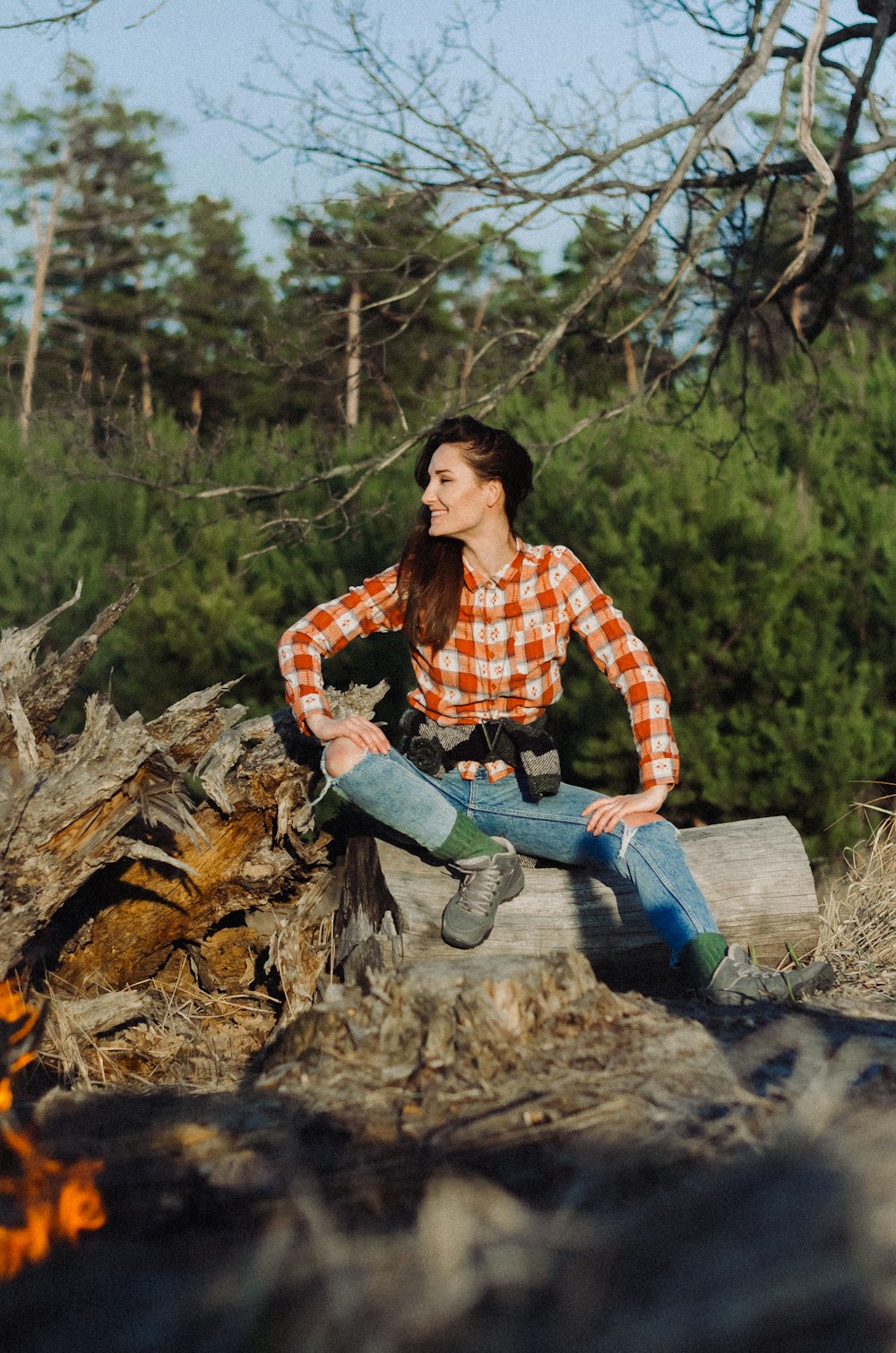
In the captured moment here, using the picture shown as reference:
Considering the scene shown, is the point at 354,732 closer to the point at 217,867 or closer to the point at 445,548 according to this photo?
the point at 445,548

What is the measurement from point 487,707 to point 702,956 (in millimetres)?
1005

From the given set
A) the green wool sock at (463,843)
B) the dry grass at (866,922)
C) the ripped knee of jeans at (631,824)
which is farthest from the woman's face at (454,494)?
the dry grass at (866,922)

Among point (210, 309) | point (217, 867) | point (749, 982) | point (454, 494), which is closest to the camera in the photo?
point (749, 982)

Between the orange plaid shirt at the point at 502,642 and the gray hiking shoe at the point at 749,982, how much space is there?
0.70 metres

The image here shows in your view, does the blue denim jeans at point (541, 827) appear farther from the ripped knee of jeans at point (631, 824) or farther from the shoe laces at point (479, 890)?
the shoe laces at point (479, 890)

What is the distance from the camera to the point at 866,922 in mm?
4340

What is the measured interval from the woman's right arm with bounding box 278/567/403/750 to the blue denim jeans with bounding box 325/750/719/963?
8.5 inches

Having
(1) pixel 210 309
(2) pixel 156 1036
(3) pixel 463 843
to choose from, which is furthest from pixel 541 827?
(1) pixel 210 309

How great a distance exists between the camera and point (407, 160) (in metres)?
5.59

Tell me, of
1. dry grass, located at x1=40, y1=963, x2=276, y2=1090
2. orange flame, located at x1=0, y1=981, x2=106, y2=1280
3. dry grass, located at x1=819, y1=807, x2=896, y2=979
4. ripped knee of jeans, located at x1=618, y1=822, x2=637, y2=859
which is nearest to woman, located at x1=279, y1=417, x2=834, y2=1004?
ripped knee of jeans, located at x1=618, y1=822, x2=637, y2=859

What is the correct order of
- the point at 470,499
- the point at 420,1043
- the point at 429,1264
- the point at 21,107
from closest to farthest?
the point at 429,1264 < the point at 420,1043 < the point at 470,499 < the point at 21,107

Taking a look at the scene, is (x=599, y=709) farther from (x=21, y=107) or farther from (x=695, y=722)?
(x=21, y=107)

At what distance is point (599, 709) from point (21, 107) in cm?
2455

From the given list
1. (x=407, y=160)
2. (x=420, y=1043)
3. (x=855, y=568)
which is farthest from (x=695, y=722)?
(x=420, y=1043)
